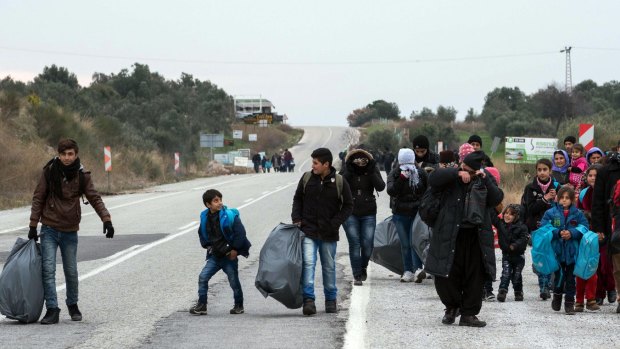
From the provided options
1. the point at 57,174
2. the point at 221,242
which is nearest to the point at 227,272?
the point at 221,242

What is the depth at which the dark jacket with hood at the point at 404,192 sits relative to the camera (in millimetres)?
13844

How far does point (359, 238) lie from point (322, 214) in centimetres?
252

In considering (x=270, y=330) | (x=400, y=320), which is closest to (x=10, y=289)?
(x=270, y=330)

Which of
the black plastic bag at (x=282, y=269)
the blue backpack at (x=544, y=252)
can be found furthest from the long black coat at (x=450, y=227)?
the black plastic bag at (x=282, y=269)

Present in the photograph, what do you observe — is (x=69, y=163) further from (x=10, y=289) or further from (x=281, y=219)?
(x=281, y=219)

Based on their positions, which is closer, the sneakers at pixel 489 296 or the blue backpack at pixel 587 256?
the blue backpack at pixel 587 256

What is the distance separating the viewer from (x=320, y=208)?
447 inches

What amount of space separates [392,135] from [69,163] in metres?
93.2

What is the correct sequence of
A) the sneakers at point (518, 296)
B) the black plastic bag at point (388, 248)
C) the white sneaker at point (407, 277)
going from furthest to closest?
the black plastic bag at point (388, 248), the white sneaker at point (407, 277), the sneakers at point (518, 296)

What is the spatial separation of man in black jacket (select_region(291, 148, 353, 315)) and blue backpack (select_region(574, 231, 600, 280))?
231 cm

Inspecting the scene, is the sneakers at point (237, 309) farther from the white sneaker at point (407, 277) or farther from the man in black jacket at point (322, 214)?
the white sneaker at point (407, 277)

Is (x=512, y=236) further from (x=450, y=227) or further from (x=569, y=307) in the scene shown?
(x=450, y=227)

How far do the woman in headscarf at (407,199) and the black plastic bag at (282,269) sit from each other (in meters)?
2.78

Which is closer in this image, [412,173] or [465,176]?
[465,176]
